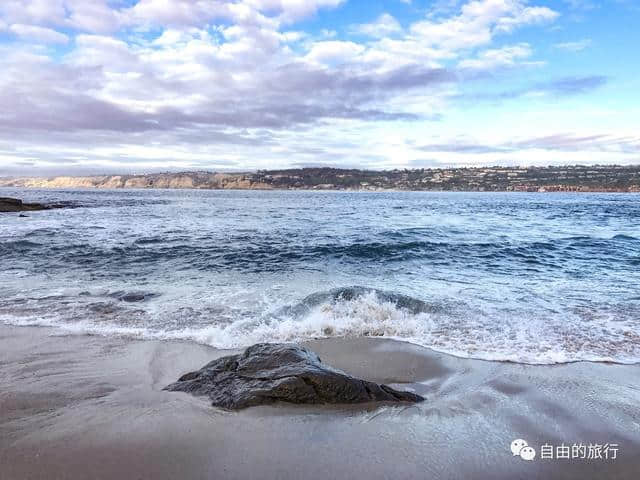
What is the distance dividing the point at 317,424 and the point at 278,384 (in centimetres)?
70

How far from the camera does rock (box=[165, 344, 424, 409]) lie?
4738mm

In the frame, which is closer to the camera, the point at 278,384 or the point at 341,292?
the point at 278,384

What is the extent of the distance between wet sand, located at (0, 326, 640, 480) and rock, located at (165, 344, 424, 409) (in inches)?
6.1

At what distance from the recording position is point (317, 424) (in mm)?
4324

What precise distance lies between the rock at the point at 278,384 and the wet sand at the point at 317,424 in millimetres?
155

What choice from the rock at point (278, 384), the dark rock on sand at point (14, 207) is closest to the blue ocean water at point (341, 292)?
the rock at point (278, 384)

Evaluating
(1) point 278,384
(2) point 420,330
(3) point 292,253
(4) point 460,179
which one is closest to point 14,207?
(3) point 292,253

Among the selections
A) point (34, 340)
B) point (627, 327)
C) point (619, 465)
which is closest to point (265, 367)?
point (619, 465)

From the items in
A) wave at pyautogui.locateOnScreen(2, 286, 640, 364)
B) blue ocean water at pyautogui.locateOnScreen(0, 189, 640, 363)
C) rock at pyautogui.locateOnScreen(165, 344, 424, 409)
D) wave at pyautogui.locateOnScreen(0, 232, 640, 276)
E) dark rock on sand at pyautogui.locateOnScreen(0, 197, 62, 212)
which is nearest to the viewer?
rock at pyautogui.locateOnScreen(165, 344, 424, 409)

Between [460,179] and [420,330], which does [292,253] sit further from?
[460,179]

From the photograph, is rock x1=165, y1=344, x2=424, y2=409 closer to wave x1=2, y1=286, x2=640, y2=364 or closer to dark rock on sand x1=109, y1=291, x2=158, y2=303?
wave x1=2, y1=286, x2=640, y2=364

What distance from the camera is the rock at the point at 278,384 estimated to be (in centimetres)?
474

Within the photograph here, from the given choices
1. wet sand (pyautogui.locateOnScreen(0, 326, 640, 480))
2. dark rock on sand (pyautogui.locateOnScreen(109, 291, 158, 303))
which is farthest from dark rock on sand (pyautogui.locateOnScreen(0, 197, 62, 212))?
wet sand (pyautogui.locateOnScreen(0, 326, 640, 480))

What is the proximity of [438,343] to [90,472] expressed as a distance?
5283 millimetres
